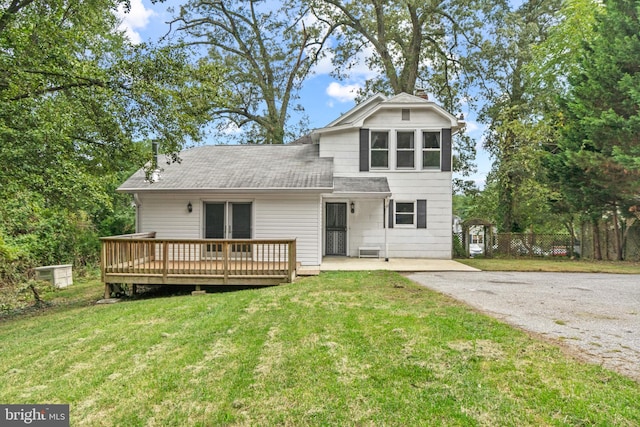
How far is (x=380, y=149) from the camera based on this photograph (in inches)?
505

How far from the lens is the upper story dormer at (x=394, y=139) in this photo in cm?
1257

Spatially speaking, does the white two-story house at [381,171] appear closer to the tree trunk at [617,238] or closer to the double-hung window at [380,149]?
the double-hung window at [380,149]

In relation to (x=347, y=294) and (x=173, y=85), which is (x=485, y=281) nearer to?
(x=347, y=294)

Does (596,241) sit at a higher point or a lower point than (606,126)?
lower

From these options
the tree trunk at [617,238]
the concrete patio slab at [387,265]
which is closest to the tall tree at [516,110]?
the tree trunk at [617,238]

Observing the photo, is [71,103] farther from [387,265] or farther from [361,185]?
[387,265]

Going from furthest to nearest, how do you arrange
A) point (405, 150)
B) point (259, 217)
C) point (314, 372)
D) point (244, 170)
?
point (405, 150) → point (244, 170) → point (259, 217) → point (314, 372)

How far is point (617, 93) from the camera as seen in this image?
12.5 meters

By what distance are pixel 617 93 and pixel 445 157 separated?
6734 millimetres

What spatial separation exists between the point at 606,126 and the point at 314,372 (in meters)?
14.5

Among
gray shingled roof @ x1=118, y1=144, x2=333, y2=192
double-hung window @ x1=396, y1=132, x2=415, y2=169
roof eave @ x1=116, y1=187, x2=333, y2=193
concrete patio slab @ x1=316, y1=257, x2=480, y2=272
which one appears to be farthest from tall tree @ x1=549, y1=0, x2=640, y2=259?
roof eave @ x1=116, y1=187, x2=333, y2=193

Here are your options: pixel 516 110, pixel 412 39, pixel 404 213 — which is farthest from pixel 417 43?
pixel 404 213

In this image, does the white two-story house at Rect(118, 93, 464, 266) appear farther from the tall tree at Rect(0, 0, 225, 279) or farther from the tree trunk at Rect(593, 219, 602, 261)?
the tree trunk at Rect(593, 219, 602, 261)

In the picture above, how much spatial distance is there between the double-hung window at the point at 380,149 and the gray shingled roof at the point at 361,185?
0.62 metres
